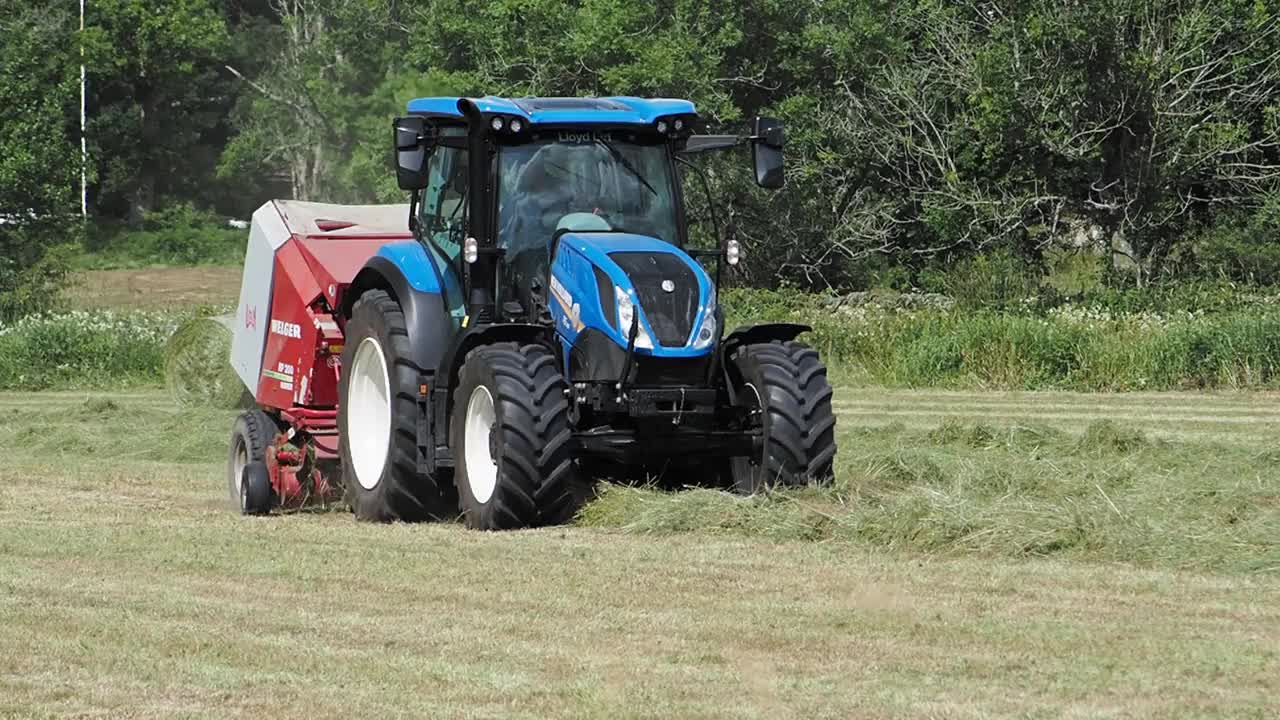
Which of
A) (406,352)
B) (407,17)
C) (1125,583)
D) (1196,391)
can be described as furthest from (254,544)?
(407,17)

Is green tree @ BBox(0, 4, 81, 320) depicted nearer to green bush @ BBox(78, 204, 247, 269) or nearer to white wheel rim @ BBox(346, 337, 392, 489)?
green bush @ BBox(78, 204, 247, 269)

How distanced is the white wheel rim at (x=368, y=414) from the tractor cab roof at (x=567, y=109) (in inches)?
58.1

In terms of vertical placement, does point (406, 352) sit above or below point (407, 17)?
below

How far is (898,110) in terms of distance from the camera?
32875mm

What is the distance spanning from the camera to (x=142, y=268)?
2078 inches

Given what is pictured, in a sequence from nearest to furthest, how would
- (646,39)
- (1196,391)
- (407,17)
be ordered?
(1196,391) < (646,39) < (407,17)

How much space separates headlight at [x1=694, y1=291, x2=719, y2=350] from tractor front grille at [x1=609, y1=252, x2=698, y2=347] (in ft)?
0.20

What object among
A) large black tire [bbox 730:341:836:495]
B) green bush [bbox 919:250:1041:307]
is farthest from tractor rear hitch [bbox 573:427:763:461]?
green bush [bbox 919:250:1041:307]

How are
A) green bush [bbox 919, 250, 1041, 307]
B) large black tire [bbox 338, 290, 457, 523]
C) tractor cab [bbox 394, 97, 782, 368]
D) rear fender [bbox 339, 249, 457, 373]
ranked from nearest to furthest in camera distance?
tractor cab [bbox 394, 97, 782, 368]
large black tire [bbox 338, 290, 457, 523]
rear fender [bbox 339, 249, 457, 373]
green bush [bbox 919, 250, 1041, 307]

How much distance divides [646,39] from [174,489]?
2148cm

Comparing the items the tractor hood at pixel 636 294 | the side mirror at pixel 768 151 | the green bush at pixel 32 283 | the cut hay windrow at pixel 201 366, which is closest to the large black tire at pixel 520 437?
the tractor hood at pixel 636 294

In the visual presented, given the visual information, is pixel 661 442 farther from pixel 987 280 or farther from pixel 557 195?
pixel 987 280

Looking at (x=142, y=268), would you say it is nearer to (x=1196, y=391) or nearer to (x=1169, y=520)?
(x=1196, y=391)

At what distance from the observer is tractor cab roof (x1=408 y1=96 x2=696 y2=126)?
11.6 metres
